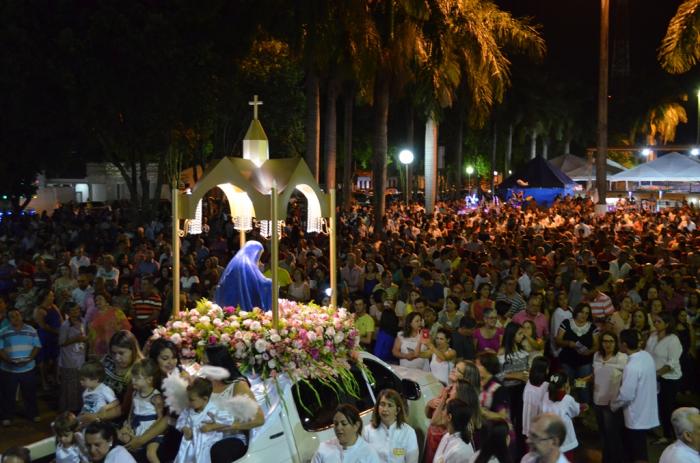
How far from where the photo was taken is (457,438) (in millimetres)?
6117

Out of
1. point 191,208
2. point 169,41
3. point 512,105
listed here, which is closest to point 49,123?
point 169,41

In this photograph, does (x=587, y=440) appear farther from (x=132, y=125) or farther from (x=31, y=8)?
(x=31, y=8)

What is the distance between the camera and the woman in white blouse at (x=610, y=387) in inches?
338

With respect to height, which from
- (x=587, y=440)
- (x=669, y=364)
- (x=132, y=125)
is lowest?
(x=587, y=440)

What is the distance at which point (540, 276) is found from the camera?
46.1 feet

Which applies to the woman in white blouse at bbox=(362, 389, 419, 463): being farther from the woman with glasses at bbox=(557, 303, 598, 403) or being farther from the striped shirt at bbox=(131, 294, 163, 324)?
the striped shirt at bbox=(131, 294, 163, 324)

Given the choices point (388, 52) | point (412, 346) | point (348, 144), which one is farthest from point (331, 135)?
point (412, 346)

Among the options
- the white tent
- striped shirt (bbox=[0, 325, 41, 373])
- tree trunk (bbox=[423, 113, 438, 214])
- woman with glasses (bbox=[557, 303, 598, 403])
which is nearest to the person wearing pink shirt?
woman with glasses (bbox=[557, 303, 598, 403])

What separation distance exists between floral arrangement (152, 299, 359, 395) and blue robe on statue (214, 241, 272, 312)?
26 centimetres

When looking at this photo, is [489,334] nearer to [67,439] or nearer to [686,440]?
[686,440]

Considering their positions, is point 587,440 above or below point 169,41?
below

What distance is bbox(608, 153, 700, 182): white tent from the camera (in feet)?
100

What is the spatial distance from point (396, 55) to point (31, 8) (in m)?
10.5

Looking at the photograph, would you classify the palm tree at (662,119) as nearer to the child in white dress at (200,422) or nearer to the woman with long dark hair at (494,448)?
the woman with long dark hair at (494,448)
